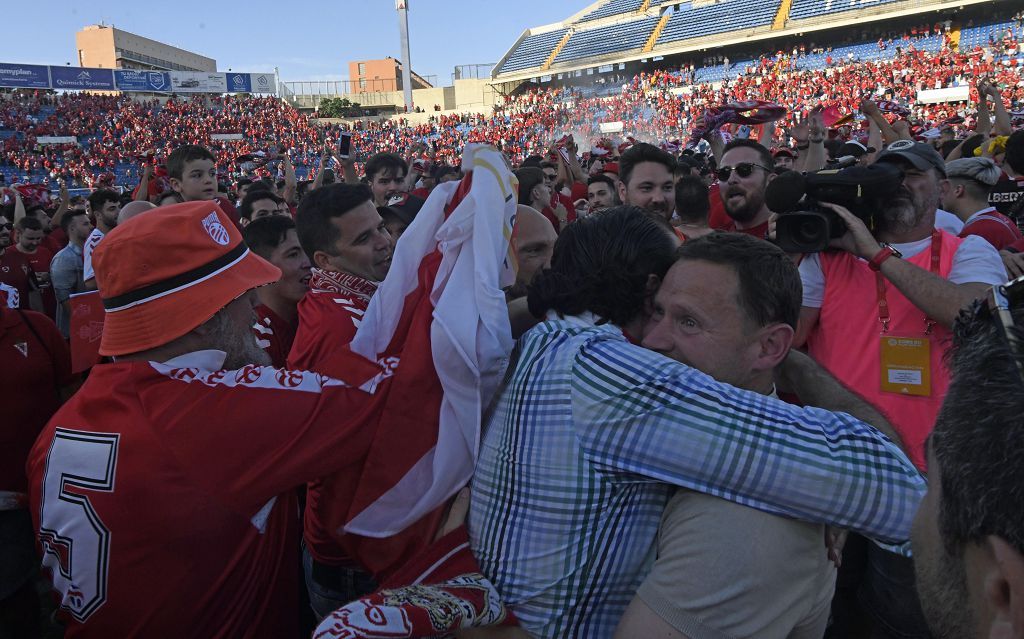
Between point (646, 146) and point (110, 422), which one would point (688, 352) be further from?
point (646, 146)

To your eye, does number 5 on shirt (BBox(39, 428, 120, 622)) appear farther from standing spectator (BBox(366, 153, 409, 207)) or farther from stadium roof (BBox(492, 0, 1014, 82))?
stadium roof (BBox(492, 0, 1014, 82))

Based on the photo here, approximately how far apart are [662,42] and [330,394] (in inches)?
1747

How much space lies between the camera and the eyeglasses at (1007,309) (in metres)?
0.71

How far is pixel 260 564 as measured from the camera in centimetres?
182

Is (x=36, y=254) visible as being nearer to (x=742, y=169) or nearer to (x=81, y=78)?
(x=742, y=169)

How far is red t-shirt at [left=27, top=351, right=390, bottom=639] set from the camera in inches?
61.2

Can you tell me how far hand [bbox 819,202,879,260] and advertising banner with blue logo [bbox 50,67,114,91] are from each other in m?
54.8

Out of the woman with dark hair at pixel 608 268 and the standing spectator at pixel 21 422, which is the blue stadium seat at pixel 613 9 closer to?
the standing spectator at pixel 21 422

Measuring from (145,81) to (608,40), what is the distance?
3279cm

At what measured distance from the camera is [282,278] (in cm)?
348

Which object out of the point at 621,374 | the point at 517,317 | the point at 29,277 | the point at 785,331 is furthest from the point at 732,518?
the point at 29,277

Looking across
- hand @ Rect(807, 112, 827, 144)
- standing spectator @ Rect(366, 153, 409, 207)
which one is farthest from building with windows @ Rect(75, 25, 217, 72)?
hand @ Rect(807, 112, 827, 144)

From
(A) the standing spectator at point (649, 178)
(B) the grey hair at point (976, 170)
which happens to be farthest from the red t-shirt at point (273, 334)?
(B) the grey hair at point (976, 170)

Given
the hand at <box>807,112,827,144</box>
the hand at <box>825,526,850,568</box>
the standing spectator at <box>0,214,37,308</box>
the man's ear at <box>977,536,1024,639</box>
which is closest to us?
the man's ear at <box>977,536,1024,639</box>
